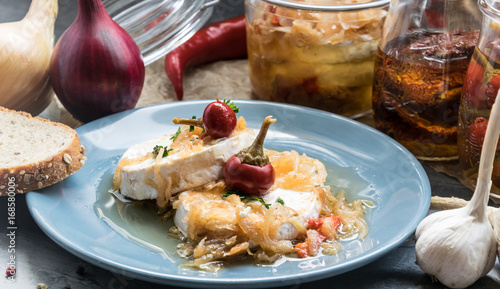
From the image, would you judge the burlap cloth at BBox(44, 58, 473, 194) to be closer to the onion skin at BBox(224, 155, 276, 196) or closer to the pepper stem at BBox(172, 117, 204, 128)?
the pepper stem at BBox(172, 117, 204, 128)

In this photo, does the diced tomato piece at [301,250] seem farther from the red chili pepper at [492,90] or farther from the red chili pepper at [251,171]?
the red chili pepper at [492,90]

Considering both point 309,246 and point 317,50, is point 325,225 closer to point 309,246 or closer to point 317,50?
point 309,246

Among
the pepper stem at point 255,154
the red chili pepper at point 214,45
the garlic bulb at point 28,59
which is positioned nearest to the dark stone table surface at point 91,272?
the pepper stem at point 255,154

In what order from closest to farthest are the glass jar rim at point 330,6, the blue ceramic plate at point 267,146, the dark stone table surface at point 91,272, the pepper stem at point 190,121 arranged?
the blue ceramic plate at point 267,146 < the dark stone table surface at point 91,272 < the pepper stem at point 190,121 < the glass jar rim at point 330,6

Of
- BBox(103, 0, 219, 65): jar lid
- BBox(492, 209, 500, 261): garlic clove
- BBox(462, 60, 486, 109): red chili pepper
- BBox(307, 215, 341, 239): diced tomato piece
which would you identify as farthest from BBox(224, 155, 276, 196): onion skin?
BBox(103, 0, 219, 65): jar lid

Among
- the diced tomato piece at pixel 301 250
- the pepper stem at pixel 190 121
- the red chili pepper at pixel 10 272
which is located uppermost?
the pepper stem at pixel 190 121

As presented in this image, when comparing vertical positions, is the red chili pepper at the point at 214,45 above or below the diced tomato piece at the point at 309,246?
below

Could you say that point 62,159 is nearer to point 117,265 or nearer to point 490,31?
point 117,265

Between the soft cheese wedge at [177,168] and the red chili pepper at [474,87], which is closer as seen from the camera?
the soft cheese wedge at [177,168]
